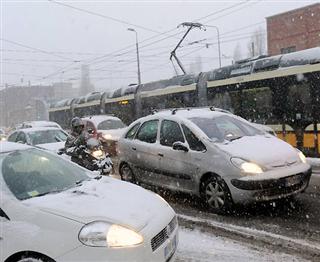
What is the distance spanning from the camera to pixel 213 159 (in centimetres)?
728

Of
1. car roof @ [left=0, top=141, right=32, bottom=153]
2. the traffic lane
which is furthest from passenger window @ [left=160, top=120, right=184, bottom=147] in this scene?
car roof @ [left=0, top=141, right=32, bottom=153]

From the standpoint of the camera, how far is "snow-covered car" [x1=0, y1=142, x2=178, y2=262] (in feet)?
12.7

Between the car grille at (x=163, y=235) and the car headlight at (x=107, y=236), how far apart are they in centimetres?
18

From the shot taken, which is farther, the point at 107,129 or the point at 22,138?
the point at 107,129

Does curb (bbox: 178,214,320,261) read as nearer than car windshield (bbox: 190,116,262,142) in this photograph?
Yes

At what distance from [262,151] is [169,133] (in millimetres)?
1859

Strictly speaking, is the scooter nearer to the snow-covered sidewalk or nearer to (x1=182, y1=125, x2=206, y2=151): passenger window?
(x1=182, y1=125, x2=206, y2=151): passenger window

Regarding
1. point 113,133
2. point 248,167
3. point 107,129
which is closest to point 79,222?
point 248,167

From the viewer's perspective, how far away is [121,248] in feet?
12.8

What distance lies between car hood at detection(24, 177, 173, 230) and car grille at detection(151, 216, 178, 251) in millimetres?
137

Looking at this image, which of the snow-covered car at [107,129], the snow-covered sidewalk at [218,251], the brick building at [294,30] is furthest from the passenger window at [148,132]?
the brick building at [294,30]

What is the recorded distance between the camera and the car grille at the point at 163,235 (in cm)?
414

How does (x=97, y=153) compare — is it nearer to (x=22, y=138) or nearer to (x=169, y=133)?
(x=169, y=133)

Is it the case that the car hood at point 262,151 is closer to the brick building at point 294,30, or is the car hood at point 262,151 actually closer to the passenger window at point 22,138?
the passenger window at point 22,138
